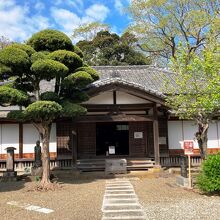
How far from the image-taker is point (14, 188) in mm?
13242

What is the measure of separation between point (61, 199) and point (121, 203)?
2068 mm

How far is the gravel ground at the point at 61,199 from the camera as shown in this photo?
28.3ft

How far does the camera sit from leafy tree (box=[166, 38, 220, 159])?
1175 cm

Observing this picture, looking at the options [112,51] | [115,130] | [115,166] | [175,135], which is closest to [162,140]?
[175,135]

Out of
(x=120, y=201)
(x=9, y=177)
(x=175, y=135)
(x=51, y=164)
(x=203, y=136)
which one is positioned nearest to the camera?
(x=120, y=201)

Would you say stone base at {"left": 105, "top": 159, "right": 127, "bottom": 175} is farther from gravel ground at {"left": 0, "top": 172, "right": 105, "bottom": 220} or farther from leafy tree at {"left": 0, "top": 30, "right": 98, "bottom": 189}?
leafy tree at {"left": 0, "top": 30, "right": 98, "bottom": 189}

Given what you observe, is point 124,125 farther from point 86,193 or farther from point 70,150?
point 86,193

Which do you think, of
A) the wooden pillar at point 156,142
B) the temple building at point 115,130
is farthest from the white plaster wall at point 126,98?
the wooden pillar at point 156,142

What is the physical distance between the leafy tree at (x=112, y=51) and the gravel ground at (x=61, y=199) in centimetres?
2610

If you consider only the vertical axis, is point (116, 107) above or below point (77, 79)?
below

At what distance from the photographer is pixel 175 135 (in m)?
18.5

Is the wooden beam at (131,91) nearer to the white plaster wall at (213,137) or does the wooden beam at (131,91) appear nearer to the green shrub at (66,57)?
the green shrub at (66,57)

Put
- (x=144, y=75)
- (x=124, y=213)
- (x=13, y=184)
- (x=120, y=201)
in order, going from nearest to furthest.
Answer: (x=124, y=213) → (x=120, y=201) → (x=13, y=184) → (x=144, y=75)

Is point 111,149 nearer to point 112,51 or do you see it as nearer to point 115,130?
point 115,130
